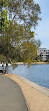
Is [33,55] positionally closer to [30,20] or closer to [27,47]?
[27,47]

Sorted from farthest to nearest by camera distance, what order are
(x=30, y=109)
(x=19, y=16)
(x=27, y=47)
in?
(x=19, y=16) < (x=27, y=47) < (x=30, y=109)

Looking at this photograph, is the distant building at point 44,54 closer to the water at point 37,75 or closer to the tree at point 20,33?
the water at point 37,75

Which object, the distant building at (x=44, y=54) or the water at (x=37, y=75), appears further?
the distant building at (x=44, y=54)

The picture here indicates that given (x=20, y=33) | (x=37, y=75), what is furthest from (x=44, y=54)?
(x=20, y=33)

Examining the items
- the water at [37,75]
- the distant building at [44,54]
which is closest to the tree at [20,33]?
the water at [37,75]

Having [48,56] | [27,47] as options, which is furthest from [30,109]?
[48,56]

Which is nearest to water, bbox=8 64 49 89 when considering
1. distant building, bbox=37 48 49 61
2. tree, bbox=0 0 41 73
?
tree, bbox=0 0 41 73

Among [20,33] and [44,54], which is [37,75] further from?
[44,54]

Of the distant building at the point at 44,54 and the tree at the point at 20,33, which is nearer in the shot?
the tree at the point at 20,33

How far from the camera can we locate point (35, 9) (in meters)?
27.1

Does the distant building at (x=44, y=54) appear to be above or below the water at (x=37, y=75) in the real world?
above

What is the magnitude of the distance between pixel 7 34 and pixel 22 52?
3.11 meters

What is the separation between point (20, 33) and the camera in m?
26.0

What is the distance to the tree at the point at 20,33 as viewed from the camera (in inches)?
1025
